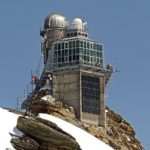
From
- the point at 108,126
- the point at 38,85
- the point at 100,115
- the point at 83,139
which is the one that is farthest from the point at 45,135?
the point at 38,85

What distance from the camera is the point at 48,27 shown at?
16850cm

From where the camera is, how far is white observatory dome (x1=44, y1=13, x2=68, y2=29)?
16700 centimetres

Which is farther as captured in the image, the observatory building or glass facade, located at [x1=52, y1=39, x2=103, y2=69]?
glass facade, located at [x1=52, y1=39, x2=103, y2=69]

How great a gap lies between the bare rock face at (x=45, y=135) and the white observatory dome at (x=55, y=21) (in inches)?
2687

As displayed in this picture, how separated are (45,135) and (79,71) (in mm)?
53795

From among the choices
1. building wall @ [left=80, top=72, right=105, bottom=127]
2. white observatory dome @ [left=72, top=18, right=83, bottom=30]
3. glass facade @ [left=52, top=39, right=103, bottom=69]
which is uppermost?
white observatory dome @ [left=72, top=18, right=83, bottom=30]

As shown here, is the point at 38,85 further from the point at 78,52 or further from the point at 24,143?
the point at 24,143

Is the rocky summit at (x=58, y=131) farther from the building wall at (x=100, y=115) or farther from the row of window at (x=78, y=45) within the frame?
the row of window at (x=78, y=45)

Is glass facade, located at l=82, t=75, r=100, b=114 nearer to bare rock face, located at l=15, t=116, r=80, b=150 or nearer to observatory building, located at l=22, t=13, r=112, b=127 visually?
observatory building, located at l=22, t=13, r=112, b=127

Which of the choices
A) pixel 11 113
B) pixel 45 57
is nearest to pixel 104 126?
pixel 45 57

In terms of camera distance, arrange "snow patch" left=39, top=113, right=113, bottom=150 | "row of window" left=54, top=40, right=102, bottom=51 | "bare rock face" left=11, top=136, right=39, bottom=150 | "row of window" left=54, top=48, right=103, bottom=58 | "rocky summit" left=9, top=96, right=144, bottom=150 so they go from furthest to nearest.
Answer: "row of window" left=54, top=40, right=102, bottom=51 < "row of window" left=54, top=48, right=103, bottom=58 < "snow patch" left=39, top=113, right=113, bottom=150 < "rocky summit" left=9, top=96, right=144, bottom=150 < "bare rock face" left=11, top=136, right=39, bottom=150

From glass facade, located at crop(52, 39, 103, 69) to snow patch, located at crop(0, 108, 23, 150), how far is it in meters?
48.7

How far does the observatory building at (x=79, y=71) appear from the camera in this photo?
149250 mm

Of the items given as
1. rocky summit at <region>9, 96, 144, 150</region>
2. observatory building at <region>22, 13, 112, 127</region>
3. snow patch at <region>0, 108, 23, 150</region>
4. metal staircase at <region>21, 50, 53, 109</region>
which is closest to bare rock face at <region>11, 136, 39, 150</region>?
rocky summit at <region>9, 96, 144, 150</region>
